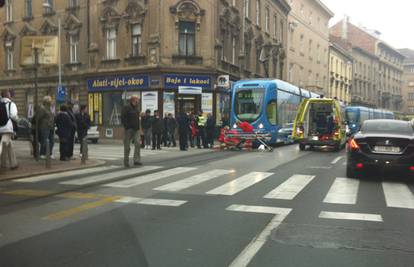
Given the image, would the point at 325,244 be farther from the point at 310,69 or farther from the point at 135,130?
the point at 310,69

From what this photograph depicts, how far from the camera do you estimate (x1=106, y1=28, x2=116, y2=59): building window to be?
32.5 m

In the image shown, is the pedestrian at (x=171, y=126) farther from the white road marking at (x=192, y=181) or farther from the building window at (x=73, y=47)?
the building window at (x=73, y=47)

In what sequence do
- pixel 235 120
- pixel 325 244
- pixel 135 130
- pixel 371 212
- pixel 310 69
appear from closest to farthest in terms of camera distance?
pixel 325 244
pixel 371 212
pixel 135 130
pixel 235 120
pixel 310 69

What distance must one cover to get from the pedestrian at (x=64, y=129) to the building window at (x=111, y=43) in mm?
17601

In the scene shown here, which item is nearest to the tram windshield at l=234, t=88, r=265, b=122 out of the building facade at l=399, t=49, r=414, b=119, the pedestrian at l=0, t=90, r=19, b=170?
the pedestrian at l=0, t=90, r=19, b=170

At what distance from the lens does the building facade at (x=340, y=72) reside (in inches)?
2613

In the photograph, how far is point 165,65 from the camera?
29922 mm

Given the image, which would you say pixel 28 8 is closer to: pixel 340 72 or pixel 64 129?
pixel 64 129

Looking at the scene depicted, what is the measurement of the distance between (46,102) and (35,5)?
25378 mm

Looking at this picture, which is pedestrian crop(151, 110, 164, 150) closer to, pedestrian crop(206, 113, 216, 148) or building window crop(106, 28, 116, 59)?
pedestrian crop(206, 113, 216, 148)

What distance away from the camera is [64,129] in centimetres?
1530

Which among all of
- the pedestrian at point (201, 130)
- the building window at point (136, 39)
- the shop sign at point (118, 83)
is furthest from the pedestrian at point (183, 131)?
the building window at point (136, 39)

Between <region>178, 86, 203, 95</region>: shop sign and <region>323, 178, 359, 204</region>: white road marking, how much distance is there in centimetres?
1885

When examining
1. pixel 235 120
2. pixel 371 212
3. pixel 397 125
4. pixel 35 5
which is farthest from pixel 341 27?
pixel 371 212
